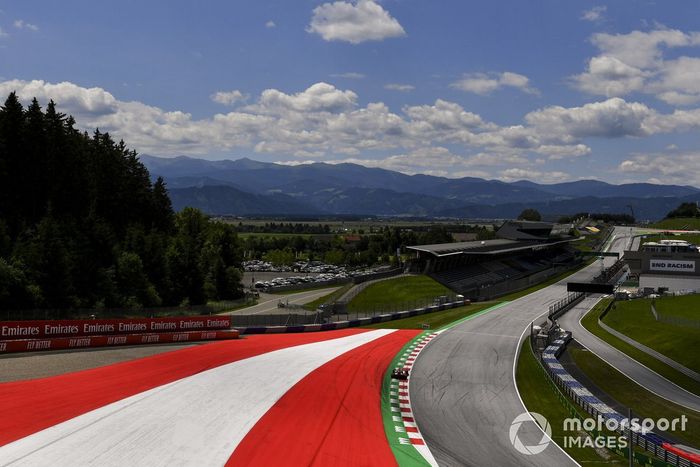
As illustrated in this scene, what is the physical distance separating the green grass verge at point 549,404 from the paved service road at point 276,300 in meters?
34.0

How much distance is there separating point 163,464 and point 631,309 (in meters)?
65.6

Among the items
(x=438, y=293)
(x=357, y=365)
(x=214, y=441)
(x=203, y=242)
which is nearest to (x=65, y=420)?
(x=214, y=441)

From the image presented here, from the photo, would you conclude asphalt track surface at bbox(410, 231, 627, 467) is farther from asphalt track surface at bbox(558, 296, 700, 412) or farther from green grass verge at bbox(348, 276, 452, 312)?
green grass verge at bbox(348, 276, 452, 312)

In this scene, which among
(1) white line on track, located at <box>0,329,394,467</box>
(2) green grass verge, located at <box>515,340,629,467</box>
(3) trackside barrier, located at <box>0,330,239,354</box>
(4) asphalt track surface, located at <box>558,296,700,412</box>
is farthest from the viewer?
(3) trackside barrier, located at <box>0,330,239,354</box>

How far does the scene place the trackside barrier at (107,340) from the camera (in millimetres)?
34153

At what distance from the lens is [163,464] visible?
17734 millimetres

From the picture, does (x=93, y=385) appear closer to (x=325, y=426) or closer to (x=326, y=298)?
(x=325, y=426)

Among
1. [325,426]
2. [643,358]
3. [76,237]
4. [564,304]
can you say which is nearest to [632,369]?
[643,358]

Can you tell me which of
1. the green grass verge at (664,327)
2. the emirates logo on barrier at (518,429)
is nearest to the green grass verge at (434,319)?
the green grass verge at (664,327)

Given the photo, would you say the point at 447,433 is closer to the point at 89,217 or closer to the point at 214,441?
the point at 214,441

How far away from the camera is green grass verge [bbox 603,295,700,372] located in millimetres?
41750

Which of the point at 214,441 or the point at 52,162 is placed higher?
the point at 52,162

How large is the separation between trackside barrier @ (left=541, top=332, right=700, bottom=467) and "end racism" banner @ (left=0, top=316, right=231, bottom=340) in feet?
81.5

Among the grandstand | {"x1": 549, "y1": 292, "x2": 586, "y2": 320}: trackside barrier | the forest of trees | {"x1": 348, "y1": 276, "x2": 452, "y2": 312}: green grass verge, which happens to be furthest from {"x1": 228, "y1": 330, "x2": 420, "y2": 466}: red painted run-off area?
the grandstand
